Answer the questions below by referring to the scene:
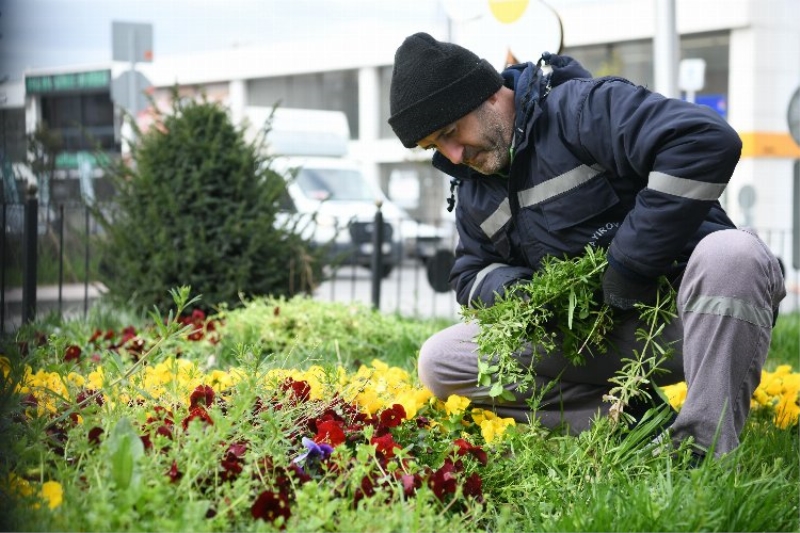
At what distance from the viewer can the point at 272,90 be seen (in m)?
36.0

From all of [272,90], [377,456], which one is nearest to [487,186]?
[377,456]

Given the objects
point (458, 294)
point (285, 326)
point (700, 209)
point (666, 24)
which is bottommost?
point (285, 326)

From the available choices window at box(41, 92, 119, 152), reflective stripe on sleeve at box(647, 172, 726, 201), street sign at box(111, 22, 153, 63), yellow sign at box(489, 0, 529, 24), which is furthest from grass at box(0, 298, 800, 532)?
window at box(41, 92, 119, 152)

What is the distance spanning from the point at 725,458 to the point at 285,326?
314 centimetres

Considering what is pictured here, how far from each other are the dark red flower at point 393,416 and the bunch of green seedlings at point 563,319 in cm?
27

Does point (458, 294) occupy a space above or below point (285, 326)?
above

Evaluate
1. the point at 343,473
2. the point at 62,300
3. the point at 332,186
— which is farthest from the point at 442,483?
the point at 332,186

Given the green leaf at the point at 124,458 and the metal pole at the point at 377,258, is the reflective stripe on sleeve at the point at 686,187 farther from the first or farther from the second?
the metal pole at the point at 377,258

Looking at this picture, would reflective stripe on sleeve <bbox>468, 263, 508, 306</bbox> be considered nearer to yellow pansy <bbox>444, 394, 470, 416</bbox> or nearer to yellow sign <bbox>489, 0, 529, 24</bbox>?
yellow pansy <bbox>444, 394, 470, 416</bbox>

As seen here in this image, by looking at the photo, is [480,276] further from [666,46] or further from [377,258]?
[666,46]

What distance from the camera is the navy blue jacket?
259 cm

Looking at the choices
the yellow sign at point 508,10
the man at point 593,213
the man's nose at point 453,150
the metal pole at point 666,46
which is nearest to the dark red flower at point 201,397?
the man at point 593,213

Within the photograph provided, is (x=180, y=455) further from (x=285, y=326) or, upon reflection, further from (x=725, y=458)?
(x=285, y=326)

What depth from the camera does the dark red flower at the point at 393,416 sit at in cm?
273
